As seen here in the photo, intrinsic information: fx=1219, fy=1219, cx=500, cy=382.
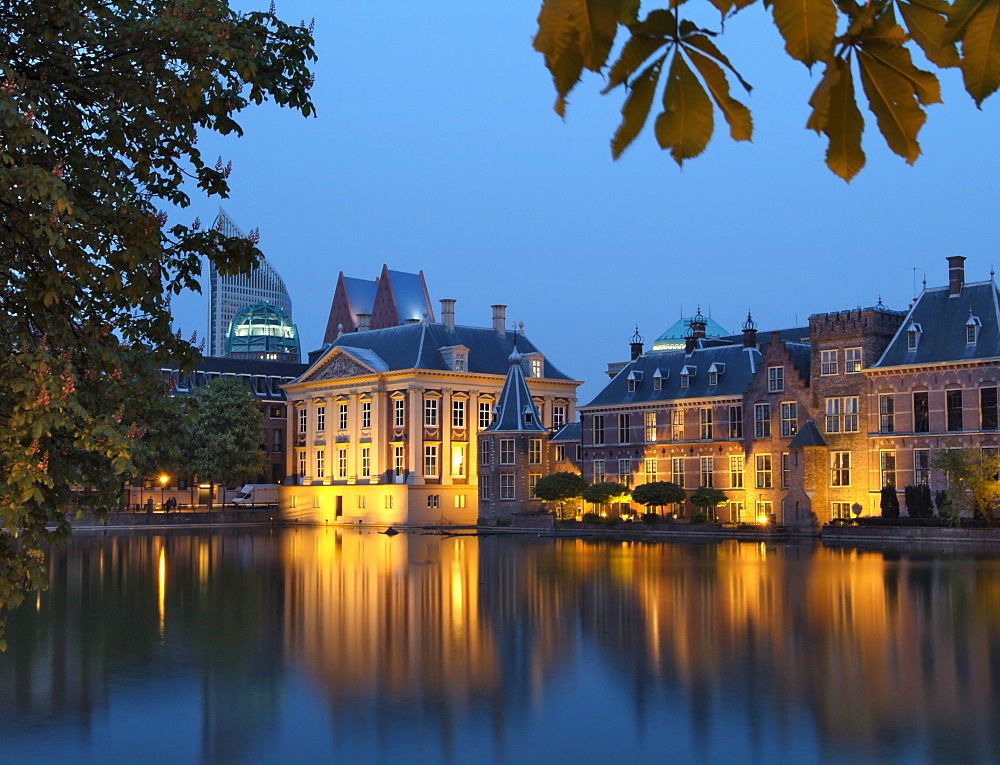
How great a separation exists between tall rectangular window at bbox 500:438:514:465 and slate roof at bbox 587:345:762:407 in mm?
6762

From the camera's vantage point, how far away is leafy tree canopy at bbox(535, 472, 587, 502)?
3066 inches

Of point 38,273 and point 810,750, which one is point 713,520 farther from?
point 38,273

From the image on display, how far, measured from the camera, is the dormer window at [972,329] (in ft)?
206

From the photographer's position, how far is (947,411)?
6381cm

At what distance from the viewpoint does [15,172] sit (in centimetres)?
1102

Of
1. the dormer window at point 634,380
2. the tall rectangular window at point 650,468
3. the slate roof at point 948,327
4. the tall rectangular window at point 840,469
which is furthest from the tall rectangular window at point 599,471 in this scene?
the slate roof at point 948,327

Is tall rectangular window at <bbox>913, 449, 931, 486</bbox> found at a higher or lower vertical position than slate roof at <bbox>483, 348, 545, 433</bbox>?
lower

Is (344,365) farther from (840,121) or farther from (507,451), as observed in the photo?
(840,121)

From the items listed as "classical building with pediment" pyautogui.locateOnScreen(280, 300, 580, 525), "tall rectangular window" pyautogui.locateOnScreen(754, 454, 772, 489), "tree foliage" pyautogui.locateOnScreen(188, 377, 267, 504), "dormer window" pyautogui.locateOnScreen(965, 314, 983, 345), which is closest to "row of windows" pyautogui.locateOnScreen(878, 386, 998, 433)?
"dormer window" pyautogui.locateOnScreen(965, 314, 983, 345)

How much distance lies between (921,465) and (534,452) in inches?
1128

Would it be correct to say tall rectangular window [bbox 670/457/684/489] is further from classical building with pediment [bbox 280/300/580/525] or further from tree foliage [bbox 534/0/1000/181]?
tree foliage [bbox 534/0/1000/181]

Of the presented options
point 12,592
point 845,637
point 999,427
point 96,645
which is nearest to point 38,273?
point 12,592

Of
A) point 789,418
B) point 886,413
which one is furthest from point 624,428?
point 886,413

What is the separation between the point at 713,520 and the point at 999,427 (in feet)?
57.7
